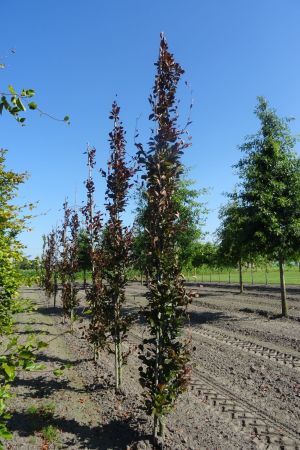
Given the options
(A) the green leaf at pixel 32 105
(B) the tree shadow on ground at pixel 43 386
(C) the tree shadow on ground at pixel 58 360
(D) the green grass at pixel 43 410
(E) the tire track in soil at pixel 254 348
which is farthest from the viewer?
(C) the tree shadow on ground at pixel 58 360

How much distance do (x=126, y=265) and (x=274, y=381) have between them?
4.72 meters

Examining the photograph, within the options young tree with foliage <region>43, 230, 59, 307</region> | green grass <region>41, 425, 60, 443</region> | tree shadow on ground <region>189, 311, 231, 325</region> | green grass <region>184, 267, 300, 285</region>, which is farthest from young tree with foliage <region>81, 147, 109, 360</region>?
green grass <region>184, 267, 300, 285</region>

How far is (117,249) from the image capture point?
895cm

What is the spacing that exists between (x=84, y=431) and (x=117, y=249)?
394cm

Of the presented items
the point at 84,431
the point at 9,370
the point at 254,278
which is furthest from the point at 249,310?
the point at 254,278

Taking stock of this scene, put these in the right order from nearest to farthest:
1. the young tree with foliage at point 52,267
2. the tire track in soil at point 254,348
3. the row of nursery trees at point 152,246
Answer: the row of nursery trees at point 152,246
the tire track in soil at point 254,348
the young tree with foliage at point 52,267

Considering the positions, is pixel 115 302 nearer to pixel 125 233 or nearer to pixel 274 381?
pixel 125 233

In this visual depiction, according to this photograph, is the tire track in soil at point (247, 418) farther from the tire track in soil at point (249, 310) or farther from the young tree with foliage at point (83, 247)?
the tire track in soil at point (249, 310)

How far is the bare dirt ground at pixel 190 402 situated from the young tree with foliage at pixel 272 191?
4774 mm

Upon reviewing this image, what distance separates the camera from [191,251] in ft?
87.4

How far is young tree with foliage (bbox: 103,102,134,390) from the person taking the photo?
29.3 ft

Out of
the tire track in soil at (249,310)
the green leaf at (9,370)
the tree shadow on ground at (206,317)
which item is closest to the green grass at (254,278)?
the tire track in soil at (249,310)

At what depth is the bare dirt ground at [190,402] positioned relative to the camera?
6301 millimetres

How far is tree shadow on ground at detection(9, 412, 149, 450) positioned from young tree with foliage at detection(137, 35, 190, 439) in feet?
1.94
